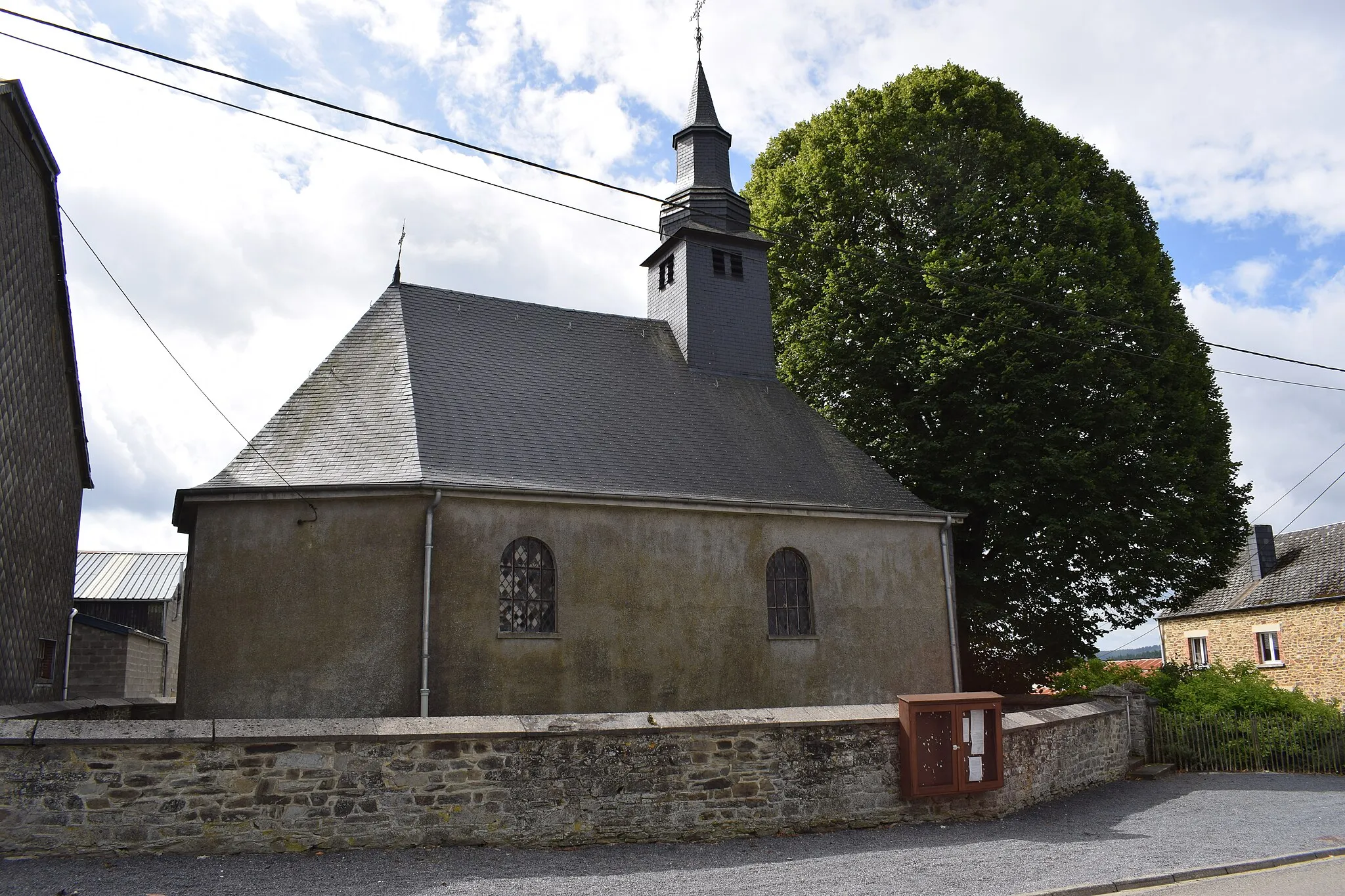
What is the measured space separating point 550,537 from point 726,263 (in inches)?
334

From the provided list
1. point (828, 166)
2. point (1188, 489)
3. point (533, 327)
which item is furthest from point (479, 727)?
point (828, 166)

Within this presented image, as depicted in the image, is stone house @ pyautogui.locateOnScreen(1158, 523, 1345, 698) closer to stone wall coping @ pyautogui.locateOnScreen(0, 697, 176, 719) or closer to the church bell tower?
the church bell tower

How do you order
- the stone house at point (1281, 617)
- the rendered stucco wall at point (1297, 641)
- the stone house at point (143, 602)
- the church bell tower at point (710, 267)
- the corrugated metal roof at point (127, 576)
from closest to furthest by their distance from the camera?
the church bell tower at point (710, 267), the stone house at point (143, 602), the rendered stucco wall at point (1297, 641), the stone house at point (1281, 617), the corrugated metal roof at point (127, 576)

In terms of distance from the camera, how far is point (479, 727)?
26.3 ft

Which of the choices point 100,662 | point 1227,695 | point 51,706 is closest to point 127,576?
point 100,662

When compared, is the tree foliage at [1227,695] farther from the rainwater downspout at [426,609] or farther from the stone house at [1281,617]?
the rainwater downspout at [426,609]

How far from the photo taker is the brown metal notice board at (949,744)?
31.3ft

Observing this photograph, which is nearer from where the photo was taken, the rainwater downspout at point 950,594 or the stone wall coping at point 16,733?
the stone wall coping at point 16,733

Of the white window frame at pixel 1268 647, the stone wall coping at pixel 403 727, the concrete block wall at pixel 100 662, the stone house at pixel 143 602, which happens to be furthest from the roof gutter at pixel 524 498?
the white window frame at pixel 1268 647

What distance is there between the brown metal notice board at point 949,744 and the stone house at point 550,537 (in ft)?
16.7

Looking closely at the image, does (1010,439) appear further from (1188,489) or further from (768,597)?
(768,597)

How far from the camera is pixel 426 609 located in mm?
12555

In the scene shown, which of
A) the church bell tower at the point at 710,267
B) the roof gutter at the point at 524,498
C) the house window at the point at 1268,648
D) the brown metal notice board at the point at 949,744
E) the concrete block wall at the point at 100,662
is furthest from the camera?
the house window at the point at 1268,648

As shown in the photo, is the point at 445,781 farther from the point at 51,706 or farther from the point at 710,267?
the point at 710,267
